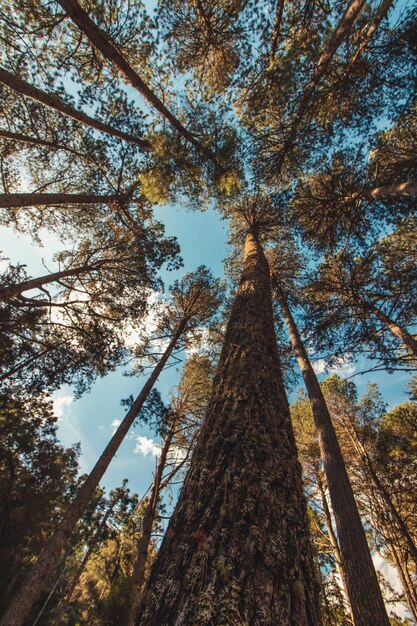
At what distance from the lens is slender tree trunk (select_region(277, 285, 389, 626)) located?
3847 millimetres

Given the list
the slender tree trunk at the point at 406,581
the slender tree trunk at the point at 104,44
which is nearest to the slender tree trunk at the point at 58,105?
the slender tree trunk at the point at 104,44

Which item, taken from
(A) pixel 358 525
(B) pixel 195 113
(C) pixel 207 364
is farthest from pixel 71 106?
(A) pixel 358 525

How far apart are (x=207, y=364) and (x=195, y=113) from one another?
8.82m

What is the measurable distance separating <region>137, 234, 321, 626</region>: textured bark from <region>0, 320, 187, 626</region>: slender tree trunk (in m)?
6.40

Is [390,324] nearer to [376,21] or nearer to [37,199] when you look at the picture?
[376,21]

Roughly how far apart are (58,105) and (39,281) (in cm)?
472

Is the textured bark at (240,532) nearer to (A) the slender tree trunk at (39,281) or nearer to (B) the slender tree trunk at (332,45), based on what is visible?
(B) the slender tree trunk at (332,45)

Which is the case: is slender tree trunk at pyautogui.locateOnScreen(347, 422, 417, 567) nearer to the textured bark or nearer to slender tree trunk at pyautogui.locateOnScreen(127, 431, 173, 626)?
slender tree trunk at pyautogui.locateOnScreen(127, 431, 173, 626)

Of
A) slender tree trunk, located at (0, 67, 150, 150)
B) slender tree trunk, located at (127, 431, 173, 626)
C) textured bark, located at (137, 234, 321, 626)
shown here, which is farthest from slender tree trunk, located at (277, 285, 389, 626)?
slender tree trunk, located at (0, 67, 150, 150)

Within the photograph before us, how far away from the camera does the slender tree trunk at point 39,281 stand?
7.53 meters

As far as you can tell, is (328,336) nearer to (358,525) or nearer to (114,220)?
(358,525)

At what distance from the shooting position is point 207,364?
11773 millimetres

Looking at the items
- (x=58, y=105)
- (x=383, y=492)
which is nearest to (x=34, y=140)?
(x=58, y=105)

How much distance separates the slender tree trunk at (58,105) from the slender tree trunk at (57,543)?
807cm
